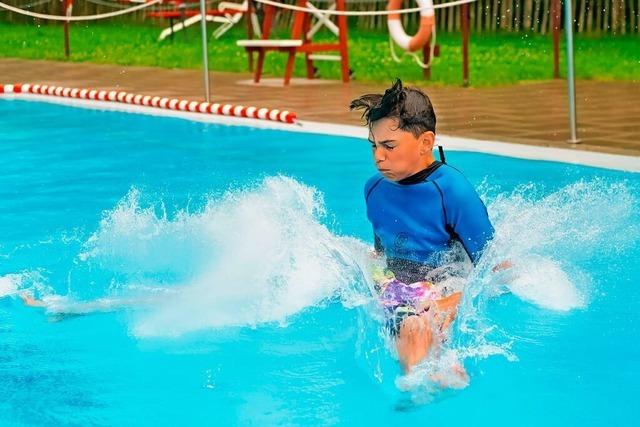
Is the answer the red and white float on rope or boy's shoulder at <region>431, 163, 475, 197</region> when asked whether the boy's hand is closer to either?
boy's shoulder at <region>431, 163, 475, 197</region>

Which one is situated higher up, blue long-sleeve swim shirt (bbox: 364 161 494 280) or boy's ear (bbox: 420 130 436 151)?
boy's ear (bbox: 420 130 436 151)

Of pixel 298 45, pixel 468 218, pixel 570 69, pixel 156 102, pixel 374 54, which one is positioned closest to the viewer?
pixel 468 218

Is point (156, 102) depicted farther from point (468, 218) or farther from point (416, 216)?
point (468, 218)

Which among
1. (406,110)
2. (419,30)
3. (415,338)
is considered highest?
(406,110)

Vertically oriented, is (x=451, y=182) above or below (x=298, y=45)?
above

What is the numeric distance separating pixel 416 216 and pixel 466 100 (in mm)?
8191

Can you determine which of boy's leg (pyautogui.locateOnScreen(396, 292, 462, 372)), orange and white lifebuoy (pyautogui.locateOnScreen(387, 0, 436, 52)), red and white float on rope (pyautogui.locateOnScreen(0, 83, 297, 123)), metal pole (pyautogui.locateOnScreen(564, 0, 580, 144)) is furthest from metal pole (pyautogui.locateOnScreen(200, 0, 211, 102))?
boy's leg (pyautogui.locateOnScreen(396, 292, 462, 372))

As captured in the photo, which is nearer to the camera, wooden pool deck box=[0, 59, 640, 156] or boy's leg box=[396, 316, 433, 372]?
boy's leg box=[396, 316, 433, 372]

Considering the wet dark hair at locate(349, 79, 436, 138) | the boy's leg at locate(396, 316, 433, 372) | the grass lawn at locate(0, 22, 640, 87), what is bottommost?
the grass lawn at locate(0, 22, 640, 87)

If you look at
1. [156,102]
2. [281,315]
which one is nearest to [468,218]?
[281,315]

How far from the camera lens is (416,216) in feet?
14.2

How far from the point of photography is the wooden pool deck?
32.7ft

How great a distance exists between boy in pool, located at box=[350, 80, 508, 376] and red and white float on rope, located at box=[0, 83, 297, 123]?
6930 millimetres

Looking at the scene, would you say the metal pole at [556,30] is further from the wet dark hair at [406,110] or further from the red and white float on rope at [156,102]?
the wet dark hair at [406,110]
